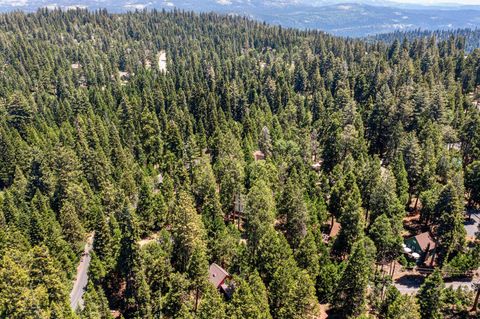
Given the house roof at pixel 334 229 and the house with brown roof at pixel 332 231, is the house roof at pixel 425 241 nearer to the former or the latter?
the house with brown roof at pixel 332 231

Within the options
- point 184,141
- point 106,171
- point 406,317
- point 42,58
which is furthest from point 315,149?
point 42,58

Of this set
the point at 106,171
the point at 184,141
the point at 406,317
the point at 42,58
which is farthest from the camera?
the point at 42,58

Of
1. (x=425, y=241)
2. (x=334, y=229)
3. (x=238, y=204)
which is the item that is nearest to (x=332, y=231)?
(x=334, y=229)

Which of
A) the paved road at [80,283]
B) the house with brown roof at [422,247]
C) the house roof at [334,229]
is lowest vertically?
the paved road at [80,283]

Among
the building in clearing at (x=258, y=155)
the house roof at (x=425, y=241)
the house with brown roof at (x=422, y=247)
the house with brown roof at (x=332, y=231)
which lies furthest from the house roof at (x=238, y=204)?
the house roof at (x=425, y=241)

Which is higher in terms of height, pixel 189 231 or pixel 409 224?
pixel 189 231

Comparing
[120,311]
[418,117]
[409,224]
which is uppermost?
[418,117]

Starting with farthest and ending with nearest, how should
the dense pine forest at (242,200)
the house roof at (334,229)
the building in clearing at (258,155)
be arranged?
the building in clearing at (258,155), the house roof at (334,229), the dense pine forest at (242,200)

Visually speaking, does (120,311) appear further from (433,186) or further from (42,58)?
(42,58)
